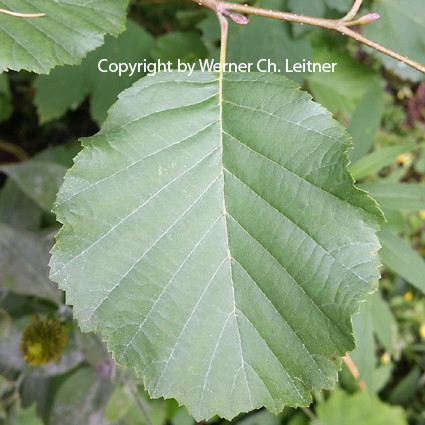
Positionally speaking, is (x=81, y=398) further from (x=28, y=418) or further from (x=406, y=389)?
(x=406, y=389)

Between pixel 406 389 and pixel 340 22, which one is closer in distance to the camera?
pixel 340 22

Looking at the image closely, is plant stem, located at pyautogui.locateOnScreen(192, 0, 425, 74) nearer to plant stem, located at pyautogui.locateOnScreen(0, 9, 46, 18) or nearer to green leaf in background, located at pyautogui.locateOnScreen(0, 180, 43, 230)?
plant stem, located at pyautogui.locateOnScreen(0, 9, 46, 18)

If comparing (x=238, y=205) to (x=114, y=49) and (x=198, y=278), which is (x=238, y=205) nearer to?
(x=198, y=278)

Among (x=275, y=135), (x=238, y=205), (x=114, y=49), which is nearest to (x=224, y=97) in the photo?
(x=275, y=135)

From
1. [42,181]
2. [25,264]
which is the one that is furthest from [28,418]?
[42,181]

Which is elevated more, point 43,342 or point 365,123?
point 365,123

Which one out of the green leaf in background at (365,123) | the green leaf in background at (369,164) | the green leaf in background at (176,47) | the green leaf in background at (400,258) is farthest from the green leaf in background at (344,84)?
the green leaf in background at (400,258)

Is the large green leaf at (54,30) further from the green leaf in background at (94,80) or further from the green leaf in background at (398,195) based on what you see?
the green leaf in background at (398,195)
